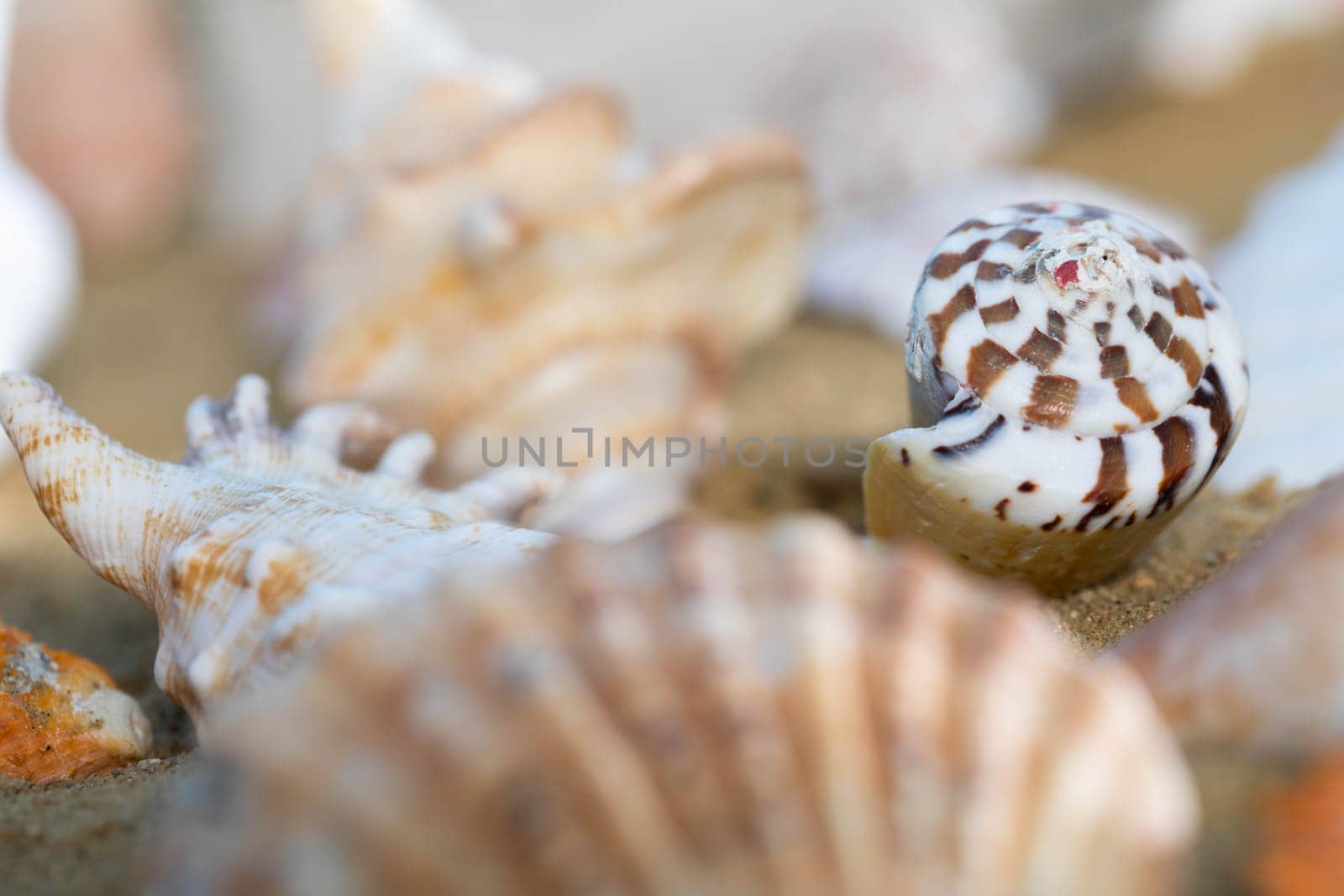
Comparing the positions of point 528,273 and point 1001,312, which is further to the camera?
point 528,273

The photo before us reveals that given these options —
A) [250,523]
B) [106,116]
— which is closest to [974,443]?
[250,523]

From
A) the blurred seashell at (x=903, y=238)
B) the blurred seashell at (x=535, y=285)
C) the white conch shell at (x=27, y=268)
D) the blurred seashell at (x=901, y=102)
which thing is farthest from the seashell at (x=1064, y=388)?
the white conch shell at (x=27, y=268)

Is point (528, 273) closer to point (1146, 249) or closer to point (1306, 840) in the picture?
point (1146, 249)

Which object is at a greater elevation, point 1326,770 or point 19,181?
point 19,181

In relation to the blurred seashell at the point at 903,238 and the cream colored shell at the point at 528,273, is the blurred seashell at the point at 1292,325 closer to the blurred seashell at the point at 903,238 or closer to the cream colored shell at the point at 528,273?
the blurred seashell at the point at 903,238

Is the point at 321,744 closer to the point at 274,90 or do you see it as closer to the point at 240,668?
the point at 240,668

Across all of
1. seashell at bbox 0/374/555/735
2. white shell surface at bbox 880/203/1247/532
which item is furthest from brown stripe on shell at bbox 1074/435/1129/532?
seashell at bbox 0/374/555/735

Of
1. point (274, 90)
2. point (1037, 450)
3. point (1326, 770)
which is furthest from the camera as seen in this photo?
point (274, 90)

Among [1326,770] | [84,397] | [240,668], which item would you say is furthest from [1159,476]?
[84,397]

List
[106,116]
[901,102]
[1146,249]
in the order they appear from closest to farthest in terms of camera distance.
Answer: [1146,249] < [901,102] < [106,116]
